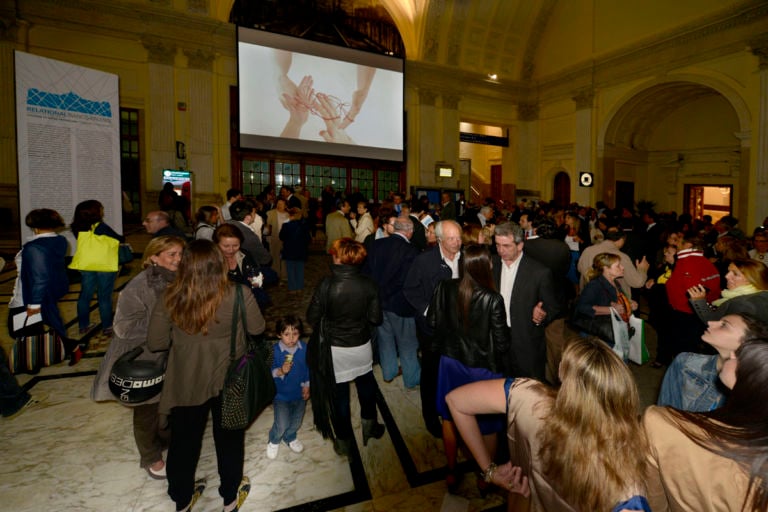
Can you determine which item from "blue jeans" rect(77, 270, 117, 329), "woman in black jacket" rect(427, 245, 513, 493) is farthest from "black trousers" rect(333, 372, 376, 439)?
"blue jeans" rect(77, 270, 117, 329)

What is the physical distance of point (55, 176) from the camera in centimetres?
534

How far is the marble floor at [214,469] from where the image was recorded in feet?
7.92

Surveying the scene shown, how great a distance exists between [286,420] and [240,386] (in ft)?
3.04

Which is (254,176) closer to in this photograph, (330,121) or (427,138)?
(330,121)

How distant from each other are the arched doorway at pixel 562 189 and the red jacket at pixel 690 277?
13798 millimetres

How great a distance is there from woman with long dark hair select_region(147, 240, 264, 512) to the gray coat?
0.28 metres

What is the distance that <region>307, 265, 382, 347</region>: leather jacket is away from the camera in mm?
2775

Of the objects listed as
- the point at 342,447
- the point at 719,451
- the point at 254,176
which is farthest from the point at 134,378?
the point at 254,176

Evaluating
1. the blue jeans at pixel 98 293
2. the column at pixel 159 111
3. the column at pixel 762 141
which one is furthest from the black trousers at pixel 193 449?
the column at pixel 762 141

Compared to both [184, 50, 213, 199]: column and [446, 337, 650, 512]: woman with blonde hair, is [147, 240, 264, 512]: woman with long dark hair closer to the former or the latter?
[446, 337, 650, 512]: woman with blonde hair

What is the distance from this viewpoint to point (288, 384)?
284cm

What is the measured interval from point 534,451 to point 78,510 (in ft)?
8.44

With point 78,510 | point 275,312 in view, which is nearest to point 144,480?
point 78,510

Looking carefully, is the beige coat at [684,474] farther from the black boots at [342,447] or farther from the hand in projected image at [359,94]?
the hand in projected image at [359,94]
